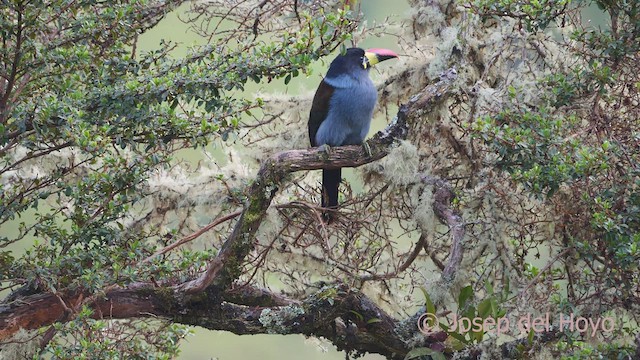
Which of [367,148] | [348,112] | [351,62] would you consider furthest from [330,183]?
[351,62]

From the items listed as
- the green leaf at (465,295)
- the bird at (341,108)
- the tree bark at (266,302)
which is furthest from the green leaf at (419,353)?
the bird at (341,108)

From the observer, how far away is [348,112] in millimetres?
3490

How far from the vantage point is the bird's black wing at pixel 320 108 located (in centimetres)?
354

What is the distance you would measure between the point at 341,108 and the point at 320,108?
10cm

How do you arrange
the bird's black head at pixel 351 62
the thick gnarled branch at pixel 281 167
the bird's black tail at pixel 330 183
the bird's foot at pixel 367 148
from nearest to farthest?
the thick gnarled branch at pixel 281 167
the bird's foot at pixel 367 148
the bird's black tail at pixel 330 183
the bird's black head at pixel 351 62

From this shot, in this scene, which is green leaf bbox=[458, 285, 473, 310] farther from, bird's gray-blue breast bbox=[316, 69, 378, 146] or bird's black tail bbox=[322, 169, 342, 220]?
bird's gray-blue breast bbox=[316, 69, 378, 146]

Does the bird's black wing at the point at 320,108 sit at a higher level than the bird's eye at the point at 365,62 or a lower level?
lower

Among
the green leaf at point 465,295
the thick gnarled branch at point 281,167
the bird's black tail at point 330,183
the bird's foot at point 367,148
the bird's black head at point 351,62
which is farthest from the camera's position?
the bird's black head at point 351,62

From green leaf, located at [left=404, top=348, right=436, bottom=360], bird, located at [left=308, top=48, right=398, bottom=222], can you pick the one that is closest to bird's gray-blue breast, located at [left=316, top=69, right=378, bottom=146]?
bird, located at [left=308, top=48, right=398, bottom=222]

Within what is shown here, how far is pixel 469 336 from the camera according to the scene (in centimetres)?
332

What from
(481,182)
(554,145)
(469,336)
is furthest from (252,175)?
(554,145)

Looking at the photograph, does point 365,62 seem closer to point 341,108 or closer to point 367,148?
point 341,108

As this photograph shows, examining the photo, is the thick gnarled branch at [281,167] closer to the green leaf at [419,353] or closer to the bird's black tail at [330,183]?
the bird's black tail at [330,183]

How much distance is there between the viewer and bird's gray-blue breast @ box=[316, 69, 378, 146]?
348cm
